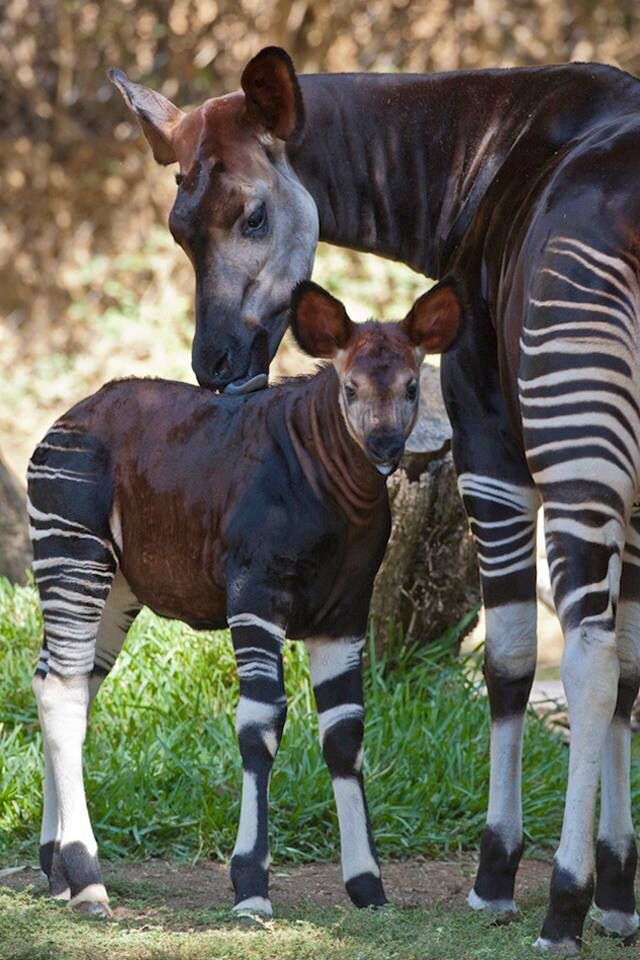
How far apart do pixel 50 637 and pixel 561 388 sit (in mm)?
1664

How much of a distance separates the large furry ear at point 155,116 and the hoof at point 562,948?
2.59m

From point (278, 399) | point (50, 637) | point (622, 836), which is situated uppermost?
point (278, 399)

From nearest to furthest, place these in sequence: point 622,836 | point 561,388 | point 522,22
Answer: point 561,388 < point 622,836 < point 522,22

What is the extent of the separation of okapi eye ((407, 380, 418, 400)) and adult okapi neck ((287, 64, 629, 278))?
80cm

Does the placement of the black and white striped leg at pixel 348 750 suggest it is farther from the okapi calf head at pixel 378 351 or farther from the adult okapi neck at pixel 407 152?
the adult okapi neck at pixel 407 152

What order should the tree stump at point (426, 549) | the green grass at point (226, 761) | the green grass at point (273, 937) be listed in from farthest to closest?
the tree stump at point (426, 549) < the green grass at point (226, 761) < the green grass at point (273, 937)

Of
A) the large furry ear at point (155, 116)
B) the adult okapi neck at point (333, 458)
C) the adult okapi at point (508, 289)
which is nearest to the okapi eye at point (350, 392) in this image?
the adult okapi neck at point (333, 458)

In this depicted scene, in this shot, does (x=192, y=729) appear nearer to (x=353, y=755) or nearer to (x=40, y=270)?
(x=353, y=755)

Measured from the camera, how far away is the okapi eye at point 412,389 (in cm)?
382

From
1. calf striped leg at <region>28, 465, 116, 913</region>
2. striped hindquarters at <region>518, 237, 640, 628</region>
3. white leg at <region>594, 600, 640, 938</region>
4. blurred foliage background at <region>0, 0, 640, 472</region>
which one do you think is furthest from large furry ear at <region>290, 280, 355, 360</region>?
blurred foliage background at <region>0, 0, 640, 472</region>

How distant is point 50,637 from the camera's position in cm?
429

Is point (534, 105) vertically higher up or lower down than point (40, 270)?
lower down

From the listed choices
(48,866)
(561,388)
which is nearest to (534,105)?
(561,388)

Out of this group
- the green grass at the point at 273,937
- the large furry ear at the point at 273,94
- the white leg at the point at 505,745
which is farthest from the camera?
the large furry ear at the point at 273,94
